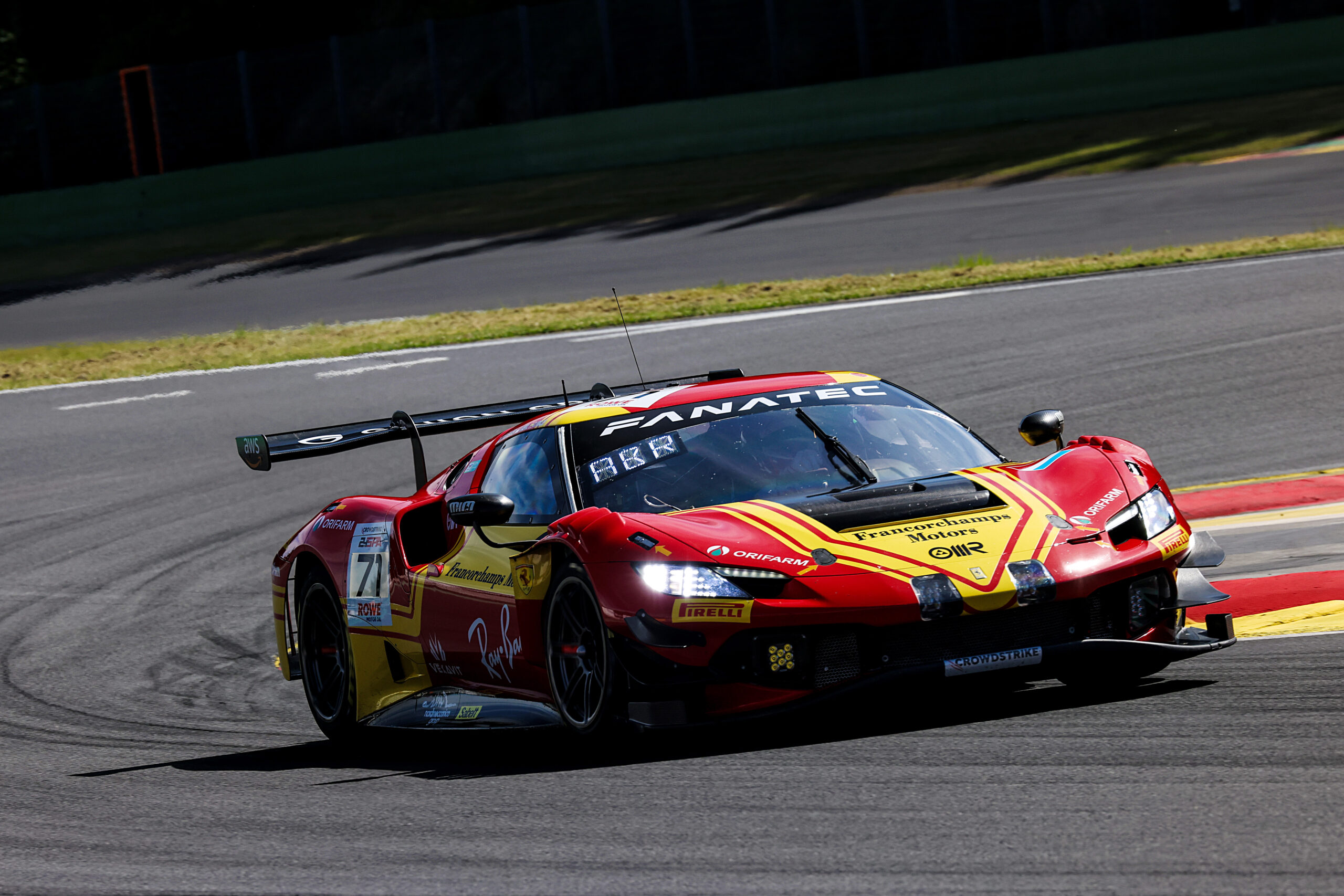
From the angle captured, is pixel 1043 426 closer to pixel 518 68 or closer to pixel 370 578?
pixel 370 578

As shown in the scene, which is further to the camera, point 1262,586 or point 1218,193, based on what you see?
point 1218,193

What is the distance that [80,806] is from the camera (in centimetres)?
580

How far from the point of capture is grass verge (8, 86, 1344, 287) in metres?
25.5

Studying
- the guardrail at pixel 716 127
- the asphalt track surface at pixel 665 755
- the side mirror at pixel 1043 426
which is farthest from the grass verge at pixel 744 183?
the side mirror at pixel 1043 426

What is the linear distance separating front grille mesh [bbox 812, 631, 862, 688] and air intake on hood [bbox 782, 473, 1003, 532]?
420 mm

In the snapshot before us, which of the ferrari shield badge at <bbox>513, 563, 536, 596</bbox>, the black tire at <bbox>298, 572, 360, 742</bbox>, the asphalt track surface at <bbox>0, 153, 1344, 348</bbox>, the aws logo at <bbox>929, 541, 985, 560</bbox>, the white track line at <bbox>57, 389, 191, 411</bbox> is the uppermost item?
the asphalt track surface at <bbox>0, 153, 1344, 348</bbox>

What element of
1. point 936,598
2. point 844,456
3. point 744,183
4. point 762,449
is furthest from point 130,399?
point 744,183

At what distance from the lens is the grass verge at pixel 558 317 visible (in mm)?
17406

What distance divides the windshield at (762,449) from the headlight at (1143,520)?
30.4 inches

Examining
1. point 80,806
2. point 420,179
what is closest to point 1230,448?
point 80,806

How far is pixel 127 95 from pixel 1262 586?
3180 cm

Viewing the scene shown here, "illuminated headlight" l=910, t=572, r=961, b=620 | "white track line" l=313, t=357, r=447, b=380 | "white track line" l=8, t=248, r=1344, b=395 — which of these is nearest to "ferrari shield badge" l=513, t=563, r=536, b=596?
"illuminated headlight" l=910, t=572, r=961, b=620

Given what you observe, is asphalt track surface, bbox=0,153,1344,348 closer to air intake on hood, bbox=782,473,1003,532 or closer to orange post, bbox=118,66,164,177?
orange post, bbox=118,66,164,177

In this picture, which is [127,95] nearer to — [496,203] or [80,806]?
[496,203]
